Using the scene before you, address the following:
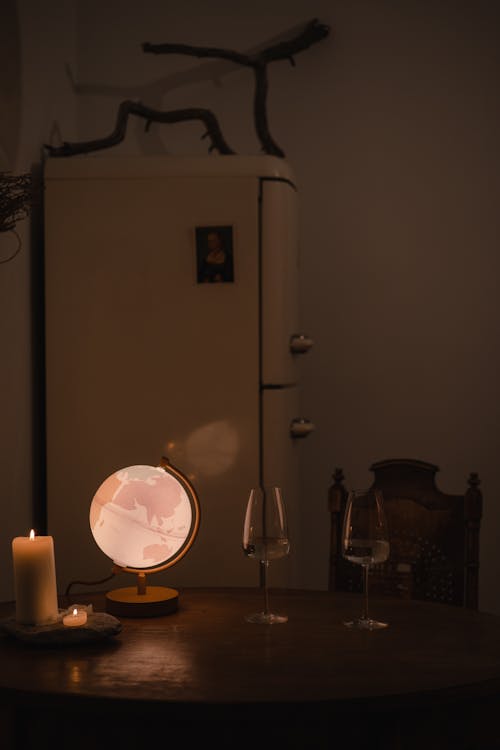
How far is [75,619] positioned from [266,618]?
12.7 inches

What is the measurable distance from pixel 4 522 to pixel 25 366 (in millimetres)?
448

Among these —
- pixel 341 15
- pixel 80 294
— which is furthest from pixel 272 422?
pixel 341 15

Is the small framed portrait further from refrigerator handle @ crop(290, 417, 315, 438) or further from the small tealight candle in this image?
the small tealight candle

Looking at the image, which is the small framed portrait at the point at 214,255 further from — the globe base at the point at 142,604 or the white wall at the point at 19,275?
the globe base at the point at 142,604

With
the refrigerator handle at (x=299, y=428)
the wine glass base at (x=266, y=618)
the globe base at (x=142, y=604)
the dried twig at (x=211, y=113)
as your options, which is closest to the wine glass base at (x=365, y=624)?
the wine glass base at (x=266, y=618)

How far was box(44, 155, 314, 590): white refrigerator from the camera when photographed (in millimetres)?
2396

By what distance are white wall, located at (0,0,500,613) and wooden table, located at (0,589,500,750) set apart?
180 centimetres

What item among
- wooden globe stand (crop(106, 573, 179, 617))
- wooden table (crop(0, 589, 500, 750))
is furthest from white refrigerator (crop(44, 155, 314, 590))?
wooden table (crop(0, 589, 500, 750))

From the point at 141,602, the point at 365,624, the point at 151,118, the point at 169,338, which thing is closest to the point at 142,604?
the point at 141,602

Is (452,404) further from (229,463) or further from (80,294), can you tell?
(80,294)

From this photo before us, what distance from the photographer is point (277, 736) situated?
1087mm

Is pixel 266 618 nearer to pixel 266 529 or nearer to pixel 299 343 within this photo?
pixel 266 529

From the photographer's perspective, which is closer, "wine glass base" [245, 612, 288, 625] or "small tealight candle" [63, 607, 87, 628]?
"small tealight candle" [63, 607, 87, 628]

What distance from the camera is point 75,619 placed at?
52.4 inches
